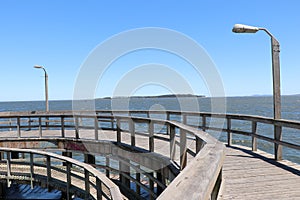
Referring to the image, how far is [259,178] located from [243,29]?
3.14 meters

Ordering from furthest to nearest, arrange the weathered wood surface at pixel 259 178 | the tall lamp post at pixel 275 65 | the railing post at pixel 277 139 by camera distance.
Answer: the tall lamp post at pixel 275 65
the railing post at pixel 277 139
the weathered wood surface at pixel 259 178

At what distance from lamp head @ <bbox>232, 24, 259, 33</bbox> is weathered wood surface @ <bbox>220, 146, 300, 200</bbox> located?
9.11ft

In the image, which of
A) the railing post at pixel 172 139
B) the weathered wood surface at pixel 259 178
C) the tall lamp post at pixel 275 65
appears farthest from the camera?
the tall lamp post at pixel 275 65

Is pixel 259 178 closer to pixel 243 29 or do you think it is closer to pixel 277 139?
pixel 277 139

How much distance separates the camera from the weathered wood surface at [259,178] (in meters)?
3.72

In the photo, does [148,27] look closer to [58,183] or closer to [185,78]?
[185,78]

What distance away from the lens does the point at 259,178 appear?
449 centimetres

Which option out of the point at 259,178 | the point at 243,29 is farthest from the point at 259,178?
the point at 243,29

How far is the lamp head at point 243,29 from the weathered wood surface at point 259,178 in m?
2.78

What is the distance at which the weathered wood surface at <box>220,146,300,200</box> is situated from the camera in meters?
3.72

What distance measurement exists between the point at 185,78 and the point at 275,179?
9.95 meters

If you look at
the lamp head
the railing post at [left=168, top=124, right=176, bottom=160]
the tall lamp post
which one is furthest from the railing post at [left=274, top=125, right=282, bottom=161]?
the railing post at [left=168, top=124, right=176, bottom=160]

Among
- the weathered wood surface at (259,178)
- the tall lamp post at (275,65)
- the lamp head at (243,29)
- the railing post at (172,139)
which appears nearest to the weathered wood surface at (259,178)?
the weathered wood surface at (259,178)

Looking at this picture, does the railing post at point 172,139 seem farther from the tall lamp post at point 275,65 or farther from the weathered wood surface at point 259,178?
the tall lamp post at point 275,65
